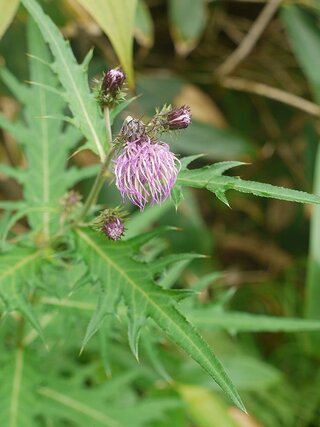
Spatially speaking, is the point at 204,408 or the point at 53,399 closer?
the point at 53,399

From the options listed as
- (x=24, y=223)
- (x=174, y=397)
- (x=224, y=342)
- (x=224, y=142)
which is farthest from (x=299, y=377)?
(x=24, y=223)

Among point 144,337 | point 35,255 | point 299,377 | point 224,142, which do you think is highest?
point 224,142

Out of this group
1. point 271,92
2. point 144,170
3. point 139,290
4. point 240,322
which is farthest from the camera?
point 271,92

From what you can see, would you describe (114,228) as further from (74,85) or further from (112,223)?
(74,85)

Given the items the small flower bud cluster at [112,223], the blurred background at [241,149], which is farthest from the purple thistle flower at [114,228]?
the blurred background at [241,149]

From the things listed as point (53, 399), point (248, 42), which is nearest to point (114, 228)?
point (53, 399)

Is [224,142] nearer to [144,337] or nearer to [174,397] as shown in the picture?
[174,397]
